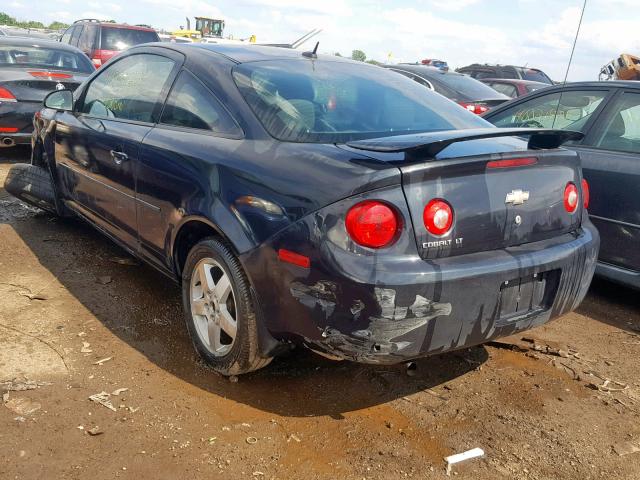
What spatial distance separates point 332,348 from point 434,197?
729mm

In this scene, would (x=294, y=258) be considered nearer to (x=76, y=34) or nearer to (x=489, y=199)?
(x=489, y=199)

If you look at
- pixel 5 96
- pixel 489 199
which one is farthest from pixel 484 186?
pixel 5 96

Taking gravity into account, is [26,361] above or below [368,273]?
below

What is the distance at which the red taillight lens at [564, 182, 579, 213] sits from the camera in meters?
2.96

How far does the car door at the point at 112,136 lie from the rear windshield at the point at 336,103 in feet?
2.30

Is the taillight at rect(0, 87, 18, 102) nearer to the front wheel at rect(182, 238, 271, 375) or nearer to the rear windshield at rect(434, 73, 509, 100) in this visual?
the front wheel at rect(182, 238, 271, 375)

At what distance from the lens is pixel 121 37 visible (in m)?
14.4

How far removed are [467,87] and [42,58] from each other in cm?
597

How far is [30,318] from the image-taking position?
3621 millimetres

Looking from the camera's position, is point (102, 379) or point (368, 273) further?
point (102, 379)

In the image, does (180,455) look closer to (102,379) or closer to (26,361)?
(102,379)

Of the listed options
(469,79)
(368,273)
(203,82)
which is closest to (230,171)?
(203,82)

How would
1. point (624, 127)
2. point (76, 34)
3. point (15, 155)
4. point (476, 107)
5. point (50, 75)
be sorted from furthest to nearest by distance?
point (76, 34), point (476, 107), point (15, 155), point (50, 75), point (624, 127)

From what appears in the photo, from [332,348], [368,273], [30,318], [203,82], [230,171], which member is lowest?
[30,318]
